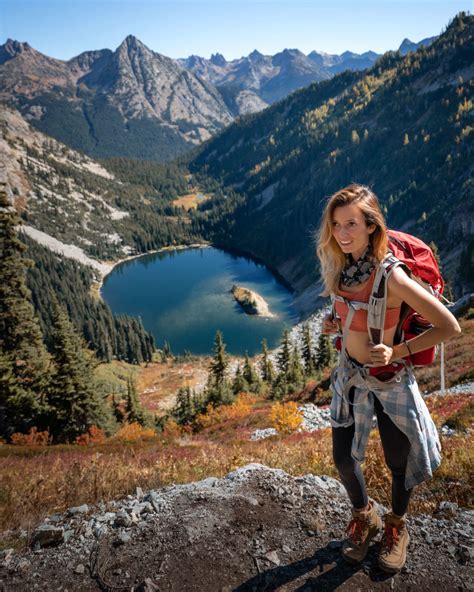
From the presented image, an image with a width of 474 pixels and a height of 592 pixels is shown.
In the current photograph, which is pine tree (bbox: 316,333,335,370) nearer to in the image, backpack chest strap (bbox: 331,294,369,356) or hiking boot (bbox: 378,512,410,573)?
hiking boot (bbox: 378,512,410,573)

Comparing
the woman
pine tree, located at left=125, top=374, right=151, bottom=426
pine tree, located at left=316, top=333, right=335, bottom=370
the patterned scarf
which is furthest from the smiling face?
pine tree, located at left=316, top=333, right=335, bottom=370

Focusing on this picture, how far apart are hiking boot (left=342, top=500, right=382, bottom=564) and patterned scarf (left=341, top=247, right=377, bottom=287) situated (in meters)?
2.95

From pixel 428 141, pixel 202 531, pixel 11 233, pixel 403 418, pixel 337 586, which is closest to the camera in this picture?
pixel 403 418

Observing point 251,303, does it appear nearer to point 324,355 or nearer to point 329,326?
point 324,355

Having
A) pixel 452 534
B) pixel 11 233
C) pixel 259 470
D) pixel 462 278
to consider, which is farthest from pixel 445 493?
pixel 462 278

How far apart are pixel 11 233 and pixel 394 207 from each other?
16321 cm

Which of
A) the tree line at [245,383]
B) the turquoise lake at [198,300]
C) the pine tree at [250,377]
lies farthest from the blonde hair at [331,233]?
the turquoise lake at [198,300]

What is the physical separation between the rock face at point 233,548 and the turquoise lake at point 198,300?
96.4 metres

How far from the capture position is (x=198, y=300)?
13725 cm

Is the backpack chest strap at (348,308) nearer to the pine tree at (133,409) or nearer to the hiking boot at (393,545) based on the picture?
the hiking boot at (393,545)

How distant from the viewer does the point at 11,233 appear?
22.5 metres

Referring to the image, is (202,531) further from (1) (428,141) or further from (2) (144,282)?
(1) (428,141)

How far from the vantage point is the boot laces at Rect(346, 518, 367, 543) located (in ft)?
14.0

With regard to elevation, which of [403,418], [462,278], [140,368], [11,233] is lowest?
[140,368]
